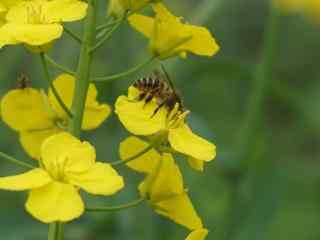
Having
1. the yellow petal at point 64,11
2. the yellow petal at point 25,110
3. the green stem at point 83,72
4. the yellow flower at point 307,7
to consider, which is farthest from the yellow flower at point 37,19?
the yellow flower at point 307,7

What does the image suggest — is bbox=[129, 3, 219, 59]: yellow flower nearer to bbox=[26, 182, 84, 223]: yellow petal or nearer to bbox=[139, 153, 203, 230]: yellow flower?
bbox=[139, 153, 203, 230]: yellow flower

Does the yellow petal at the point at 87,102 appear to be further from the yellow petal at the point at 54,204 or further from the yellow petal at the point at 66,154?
the yellow petal at the point at 54,204

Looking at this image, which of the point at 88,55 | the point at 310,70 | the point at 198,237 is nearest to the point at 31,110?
the point at 88,55

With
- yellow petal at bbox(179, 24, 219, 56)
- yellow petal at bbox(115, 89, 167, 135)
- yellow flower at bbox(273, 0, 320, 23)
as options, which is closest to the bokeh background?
yellow flower at bbox(273, 0, 320, 23)

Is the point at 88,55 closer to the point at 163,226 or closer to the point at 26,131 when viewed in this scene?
the point at 26,131

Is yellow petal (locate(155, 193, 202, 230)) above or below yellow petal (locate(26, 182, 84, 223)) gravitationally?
below

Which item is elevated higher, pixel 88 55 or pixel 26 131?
pixel 88 55

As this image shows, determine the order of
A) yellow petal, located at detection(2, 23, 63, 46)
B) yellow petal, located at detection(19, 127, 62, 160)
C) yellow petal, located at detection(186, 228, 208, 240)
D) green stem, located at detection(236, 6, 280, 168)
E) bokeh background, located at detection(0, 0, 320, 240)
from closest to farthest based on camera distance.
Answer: yellow petal, located at detection(2, 23, 63, 46)
yellow petal, located at detection(186, 228, 208, 240)
yellow petal, located at detection(19, 127, 62, 160)
bokeh background, located at detection(0, 0, 320, 240)
green stem, located at detection(236, 6, 280, 168)
